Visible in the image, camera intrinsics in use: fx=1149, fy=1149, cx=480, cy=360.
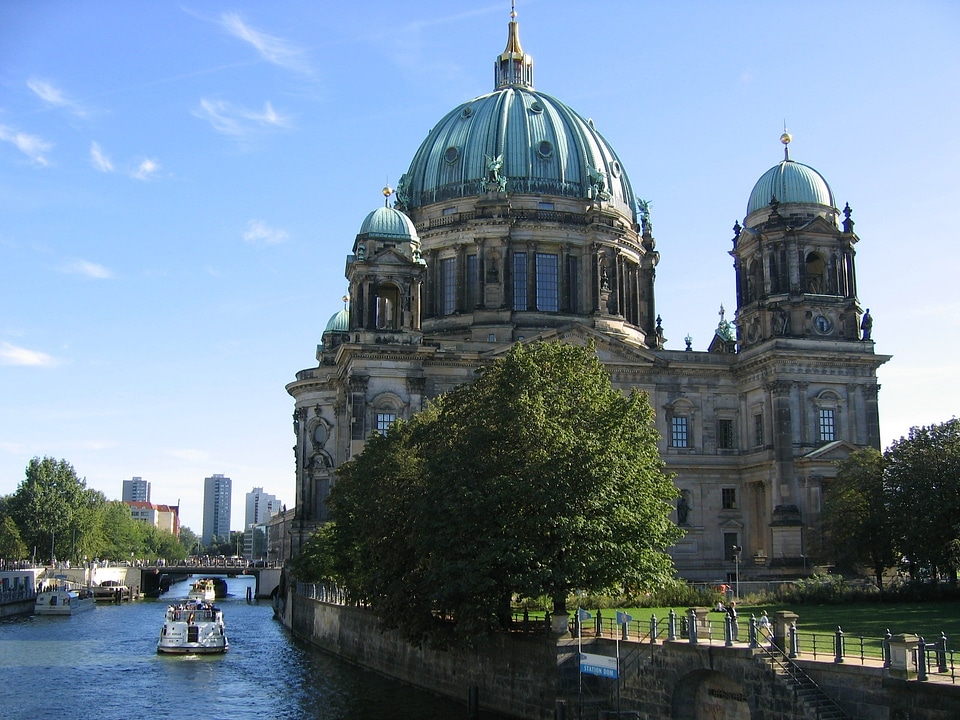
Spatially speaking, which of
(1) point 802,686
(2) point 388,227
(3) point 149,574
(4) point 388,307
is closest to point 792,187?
(2) point 388,227

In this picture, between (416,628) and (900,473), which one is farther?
(900,473)

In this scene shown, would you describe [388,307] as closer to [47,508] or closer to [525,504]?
[525,504]

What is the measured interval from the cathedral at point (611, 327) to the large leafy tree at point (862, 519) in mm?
7675

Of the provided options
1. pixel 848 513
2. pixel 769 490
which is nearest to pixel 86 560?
pixel 769 490

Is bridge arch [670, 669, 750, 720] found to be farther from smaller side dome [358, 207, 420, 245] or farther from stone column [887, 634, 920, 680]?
smaller side dome [358, 207, 420, 245]

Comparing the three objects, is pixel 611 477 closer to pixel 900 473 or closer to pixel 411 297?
pixel 900 473

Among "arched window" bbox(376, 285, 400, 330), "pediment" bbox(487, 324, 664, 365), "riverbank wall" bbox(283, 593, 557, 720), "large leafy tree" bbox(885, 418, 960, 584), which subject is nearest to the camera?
"riverbank wall" bbox(283, 593, 557, 720)

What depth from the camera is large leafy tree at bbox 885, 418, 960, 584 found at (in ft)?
191

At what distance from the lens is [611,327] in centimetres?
9512

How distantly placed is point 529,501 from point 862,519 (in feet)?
96.4

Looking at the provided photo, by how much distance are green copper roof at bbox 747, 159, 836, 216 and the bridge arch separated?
5553 centimetres

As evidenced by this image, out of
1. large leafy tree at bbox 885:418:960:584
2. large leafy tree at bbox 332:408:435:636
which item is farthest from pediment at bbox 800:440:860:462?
large leafy tree at bbox 332:408:435:636

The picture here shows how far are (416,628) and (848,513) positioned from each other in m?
31.5

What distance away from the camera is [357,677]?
57.2m
